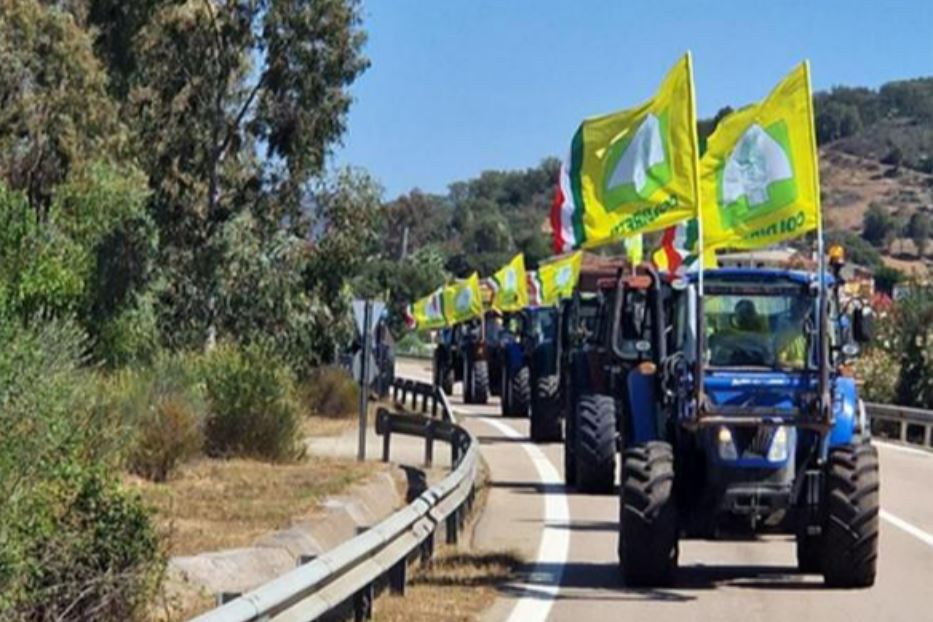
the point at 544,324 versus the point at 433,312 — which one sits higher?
the point at 433,312

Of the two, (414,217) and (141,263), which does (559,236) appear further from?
(414,217)

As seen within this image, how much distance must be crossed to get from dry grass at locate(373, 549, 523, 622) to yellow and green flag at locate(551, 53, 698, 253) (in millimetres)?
2868

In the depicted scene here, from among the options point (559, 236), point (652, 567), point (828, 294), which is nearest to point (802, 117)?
point (828, 294)

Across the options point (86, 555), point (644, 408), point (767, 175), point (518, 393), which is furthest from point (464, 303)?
point (86, 555)

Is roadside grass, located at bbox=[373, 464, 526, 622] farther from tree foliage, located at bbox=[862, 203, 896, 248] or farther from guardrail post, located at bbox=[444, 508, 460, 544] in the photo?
tree foliage, located at bbox=[862, 203, 896, 248]

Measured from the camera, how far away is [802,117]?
1401 cm


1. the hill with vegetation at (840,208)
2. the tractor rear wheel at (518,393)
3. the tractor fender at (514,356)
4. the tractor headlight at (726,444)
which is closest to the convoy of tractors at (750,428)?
the tractor headlight at (726,444)

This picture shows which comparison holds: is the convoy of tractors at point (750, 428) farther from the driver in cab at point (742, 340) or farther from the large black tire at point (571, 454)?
the large black tire at point (571, 454)

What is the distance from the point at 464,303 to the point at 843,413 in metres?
34.0

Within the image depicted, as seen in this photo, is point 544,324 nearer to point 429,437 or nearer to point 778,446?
point 429,437

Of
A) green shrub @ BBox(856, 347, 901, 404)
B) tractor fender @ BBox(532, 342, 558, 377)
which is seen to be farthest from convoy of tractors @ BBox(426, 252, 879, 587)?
green shrub @ BBox(856, 347, 901, 404)

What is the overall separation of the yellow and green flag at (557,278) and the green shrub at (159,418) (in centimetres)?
1156

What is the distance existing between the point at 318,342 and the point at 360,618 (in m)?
29.1

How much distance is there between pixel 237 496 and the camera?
1891 cm
